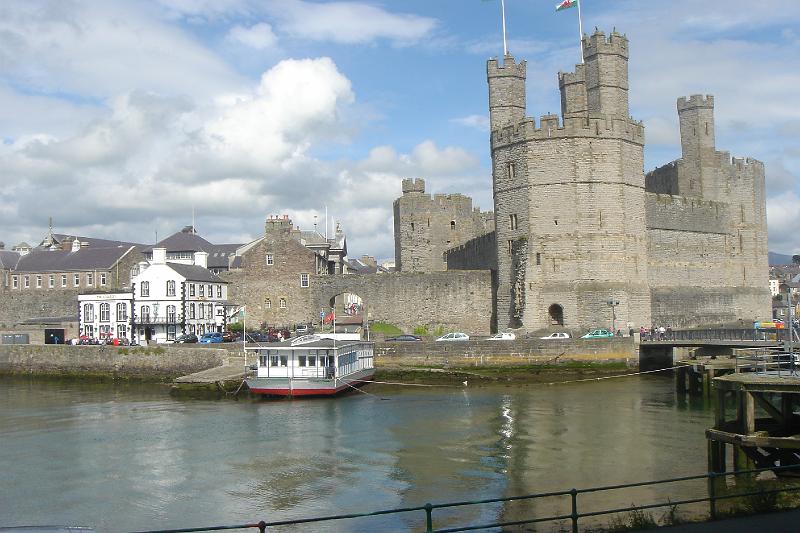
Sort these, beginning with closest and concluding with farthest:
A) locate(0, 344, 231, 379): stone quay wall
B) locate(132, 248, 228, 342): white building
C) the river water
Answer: the river water
locate(0, 344, 231, 379): stone quay wall
locate(132, 248, 228, 342): white building

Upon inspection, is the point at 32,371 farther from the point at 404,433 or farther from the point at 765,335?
the point at 765,335

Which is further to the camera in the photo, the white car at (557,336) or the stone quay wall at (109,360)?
the stone quay wall at (109,360)

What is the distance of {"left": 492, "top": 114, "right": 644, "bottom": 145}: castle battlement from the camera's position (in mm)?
35188

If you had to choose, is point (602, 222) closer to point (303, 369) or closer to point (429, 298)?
point (429, 298)

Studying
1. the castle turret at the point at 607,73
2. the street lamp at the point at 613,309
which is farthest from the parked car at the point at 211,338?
the castle turret at the point at 607,73

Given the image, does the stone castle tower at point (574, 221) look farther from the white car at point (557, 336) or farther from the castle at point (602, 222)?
the white car at point (557, 336)

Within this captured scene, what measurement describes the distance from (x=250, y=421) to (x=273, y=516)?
9707 mm

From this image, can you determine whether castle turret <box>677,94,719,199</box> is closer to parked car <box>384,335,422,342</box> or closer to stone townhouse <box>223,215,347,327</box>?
parked car <box>384,335,422,342</box>

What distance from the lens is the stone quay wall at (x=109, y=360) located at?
33.7 m

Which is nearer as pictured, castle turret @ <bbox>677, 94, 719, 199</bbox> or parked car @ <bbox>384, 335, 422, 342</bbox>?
parked car @ <bbox>384, 335, 422, 342</bbox>

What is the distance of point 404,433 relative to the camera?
67.4 ft

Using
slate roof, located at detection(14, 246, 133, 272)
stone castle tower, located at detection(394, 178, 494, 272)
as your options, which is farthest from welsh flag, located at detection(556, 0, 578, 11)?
slate roof, located at detection(14, 246, 133, 272)

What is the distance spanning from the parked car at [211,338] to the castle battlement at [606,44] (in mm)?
22531

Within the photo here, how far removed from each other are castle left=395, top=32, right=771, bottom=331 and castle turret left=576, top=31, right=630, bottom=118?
2.0 inches
